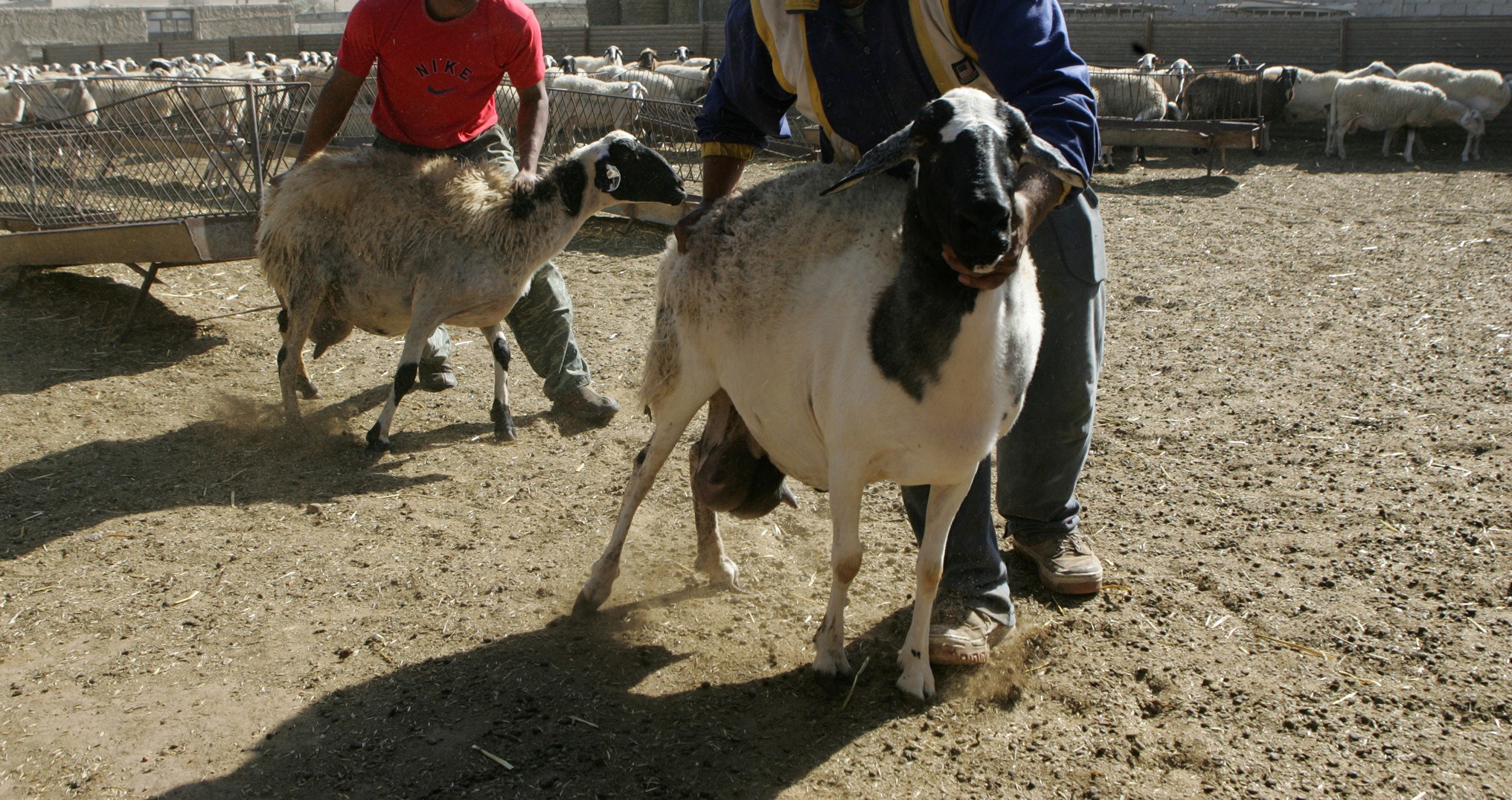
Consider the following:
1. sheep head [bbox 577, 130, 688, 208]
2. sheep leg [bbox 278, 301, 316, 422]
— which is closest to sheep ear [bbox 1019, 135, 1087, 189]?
sheep head [bbox 577, 130, 688, 208]

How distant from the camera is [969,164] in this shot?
2.35 m

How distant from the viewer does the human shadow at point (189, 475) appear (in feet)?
14.6

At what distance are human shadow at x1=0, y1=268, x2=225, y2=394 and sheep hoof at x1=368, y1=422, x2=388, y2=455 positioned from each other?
2049mm

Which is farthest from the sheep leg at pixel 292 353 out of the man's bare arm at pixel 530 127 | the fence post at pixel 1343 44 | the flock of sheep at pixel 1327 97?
the fence post at pixel 1343 44

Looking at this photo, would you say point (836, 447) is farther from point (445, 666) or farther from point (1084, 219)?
point (445, 666)

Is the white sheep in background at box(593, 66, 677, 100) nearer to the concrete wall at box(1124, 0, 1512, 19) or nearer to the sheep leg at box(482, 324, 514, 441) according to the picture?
the concrete wall at box(1124, 0, 1512, 19)

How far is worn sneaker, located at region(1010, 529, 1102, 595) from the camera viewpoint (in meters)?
3.70

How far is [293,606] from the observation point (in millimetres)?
3717

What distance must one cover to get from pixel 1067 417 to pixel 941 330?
123 centimetres

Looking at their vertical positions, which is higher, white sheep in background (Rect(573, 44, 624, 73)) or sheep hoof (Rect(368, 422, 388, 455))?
white sheep in background (Rect(573, 44, 624, 73))

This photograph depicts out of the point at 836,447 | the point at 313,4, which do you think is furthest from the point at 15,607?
the point at 313,4

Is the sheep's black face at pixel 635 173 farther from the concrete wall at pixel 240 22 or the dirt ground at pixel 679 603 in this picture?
the concrete wall at pixel 240 22

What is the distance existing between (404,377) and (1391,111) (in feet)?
54.5

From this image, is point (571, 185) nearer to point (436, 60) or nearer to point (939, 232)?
point (436, 60)
